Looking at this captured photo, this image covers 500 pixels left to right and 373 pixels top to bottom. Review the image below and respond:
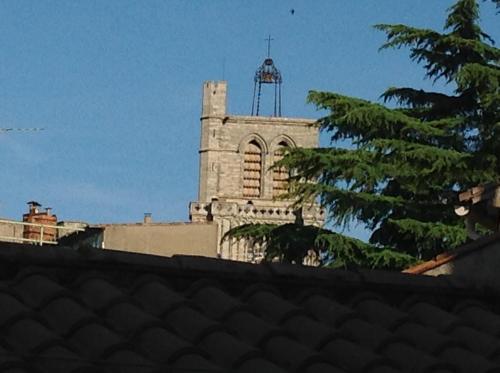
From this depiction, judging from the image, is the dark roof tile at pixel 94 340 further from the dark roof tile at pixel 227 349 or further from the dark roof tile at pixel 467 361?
the dark roof tile at pixel 467 361

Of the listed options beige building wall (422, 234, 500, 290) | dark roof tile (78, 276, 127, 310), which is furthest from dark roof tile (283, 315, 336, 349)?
beige building wall (422, 234, 500, 290)

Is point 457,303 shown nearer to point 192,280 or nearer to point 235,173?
point 192,280

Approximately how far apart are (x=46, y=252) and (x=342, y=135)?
21.0 m

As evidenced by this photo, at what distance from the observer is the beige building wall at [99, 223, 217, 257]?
3194cm

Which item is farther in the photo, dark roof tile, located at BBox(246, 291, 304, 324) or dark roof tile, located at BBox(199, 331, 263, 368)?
dark roof tile, located at BBox(246, 291, 304, 324)

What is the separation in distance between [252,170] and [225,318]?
3443 inches

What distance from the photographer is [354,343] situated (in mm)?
5129

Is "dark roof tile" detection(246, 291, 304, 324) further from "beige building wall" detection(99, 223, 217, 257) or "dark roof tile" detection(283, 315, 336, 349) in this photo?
"beige building wall" detection(99, 223, 217, 257)

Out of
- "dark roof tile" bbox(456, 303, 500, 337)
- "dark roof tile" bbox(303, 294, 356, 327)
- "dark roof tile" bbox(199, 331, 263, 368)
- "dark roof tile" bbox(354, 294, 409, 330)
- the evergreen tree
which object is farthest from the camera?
the evergreen tree

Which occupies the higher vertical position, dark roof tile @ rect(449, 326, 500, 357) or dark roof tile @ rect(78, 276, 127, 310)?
dark roof tile @ rect(78, 276, 127, 310)

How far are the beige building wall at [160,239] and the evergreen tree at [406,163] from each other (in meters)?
6.07

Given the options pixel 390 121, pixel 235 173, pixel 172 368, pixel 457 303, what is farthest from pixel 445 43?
pixel 235 173

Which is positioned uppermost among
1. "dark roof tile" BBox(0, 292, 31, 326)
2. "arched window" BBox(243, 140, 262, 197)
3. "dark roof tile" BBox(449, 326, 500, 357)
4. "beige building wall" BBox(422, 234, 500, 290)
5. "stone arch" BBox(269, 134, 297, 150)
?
"stone arch" BBox(269, 134, 297, 150)

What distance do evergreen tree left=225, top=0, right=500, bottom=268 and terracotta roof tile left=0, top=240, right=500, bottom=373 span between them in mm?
18019
